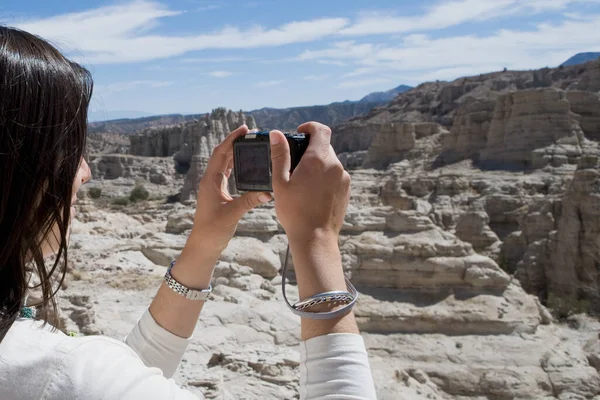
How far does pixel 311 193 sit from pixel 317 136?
0.54 feet

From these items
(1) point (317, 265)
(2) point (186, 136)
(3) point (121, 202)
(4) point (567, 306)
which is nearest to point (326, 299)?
(1) point (317, 265)

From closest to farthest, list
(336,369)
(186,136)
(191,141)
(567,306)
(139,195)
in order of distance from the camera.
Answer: (336,369) → (567,306) → (139,195) → (191,141) → (186,136)

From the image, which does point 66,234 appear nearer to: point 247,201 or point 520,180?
point 247,201

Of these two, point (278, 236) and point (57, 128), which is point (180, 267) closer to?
point (57, 128)

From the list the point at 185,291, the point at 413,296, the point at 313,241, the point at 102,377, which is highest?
the point at 313,241

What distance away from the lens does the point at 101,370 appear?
2.69 ft

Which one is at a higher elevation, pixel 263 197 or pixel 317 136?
pixel 317 136

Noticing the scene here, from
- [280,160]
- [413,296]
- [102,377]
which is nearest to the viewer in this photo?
[102,377]

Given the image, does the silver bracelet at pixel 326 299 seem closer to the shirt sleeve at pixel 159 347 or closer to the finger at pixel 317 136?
the finger at pixel 317 136

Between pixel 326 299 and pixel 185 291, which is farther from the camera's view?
pixel 185 291

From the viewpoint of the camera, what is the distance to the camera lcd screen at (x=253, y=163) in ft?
4.82

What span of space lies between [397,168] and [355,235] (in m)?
22.7

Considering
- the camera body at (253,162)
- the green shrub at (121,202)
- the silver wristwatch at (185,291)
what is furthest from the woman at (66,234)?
the green shrub at (121,202)

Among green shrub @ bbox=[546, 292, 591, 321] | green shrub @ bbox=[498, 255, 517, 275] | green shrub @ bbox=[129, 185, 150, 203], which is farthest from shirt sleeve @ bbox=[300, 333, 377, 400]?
green shrub @ bbox=[129, 185, 150, 203]
